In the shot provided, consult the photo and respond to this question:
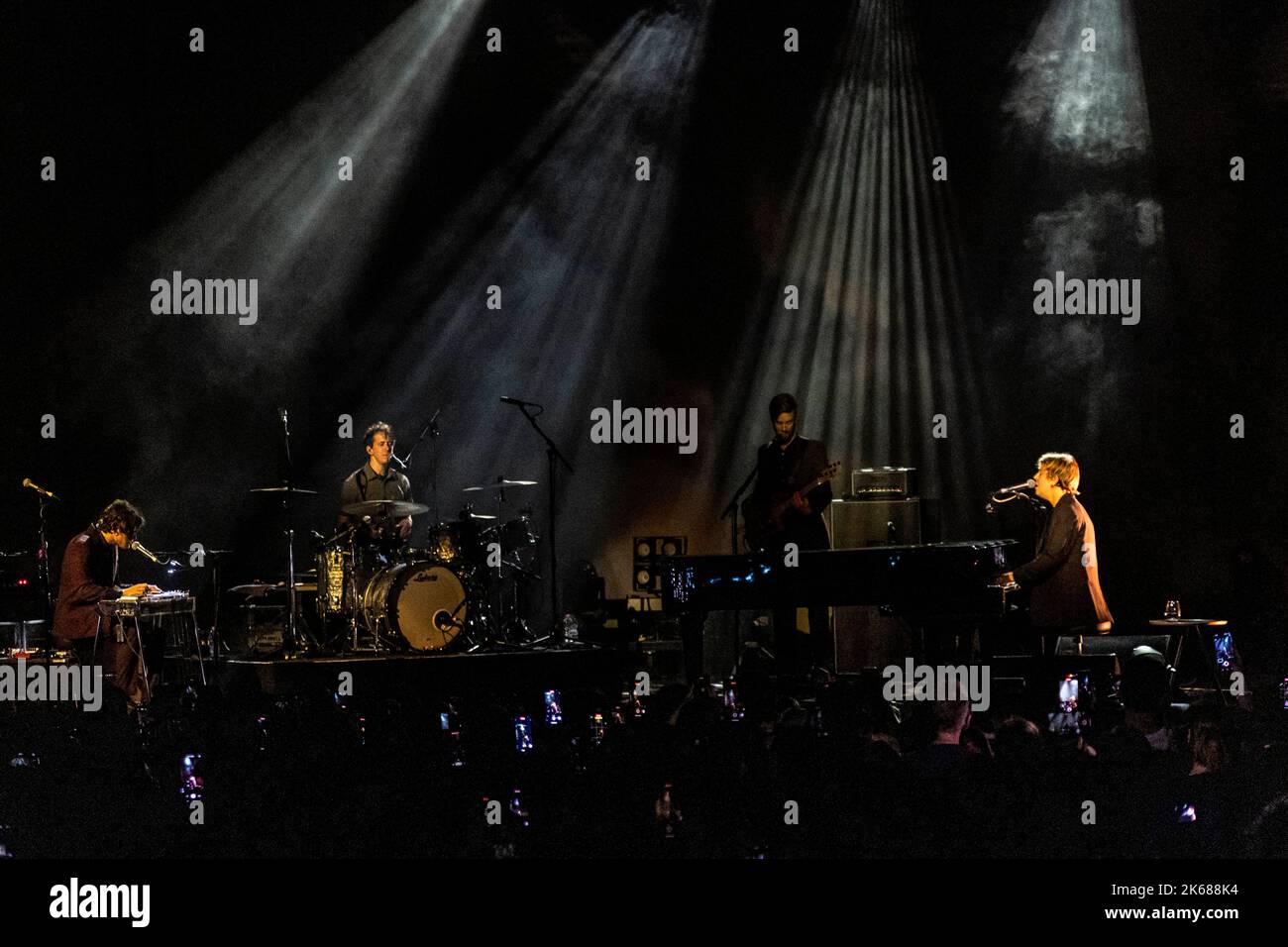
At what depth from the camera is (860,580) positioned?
712 cm

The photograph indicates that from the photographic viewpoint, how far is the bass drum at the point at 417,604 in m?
8.21

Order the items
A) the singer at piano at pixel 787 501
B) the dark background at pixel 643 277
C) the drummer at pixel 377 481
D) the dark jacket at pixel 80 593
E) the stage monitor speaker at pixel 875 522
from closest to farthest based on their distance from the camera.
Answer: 1. the dark jacket at pixel 80 593
2. the singer at piano at pixel 787 501
3. the drummer at pixel 377 481
4. the stage monitor speaker at pixel 875 522
5. the dark background at pixel 643 277

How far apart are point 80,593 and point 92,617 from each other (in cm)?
15

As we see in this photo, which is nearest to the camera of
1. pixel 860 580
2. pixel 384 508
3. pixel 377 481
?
pixel 860 580

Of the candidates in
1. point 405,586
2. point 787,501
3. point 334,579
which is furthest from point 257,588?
point 787,501

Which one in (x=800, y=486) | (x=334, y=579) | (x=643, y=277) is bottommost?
(x=334, y=579)

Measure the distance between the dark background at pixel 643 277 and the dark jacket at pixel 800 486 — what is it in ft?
9.33

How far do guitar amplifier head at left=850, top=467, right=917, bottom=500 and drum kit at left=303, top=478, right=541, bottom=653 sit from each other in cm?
251

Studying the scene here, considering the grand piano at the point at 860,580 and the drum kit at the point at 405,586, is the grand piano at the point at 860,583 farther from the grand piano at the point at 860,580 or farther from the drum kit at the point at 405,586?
the drum kit at the point at 405,586

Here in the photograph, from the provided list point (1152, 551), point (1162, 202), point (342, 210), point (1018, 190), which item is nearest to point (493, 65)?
point (342, 210)

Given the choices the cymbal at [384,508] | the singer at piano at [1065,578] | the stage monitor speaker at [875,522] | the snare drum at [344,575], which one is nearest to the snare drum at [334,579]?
the snare drum at [344,575]

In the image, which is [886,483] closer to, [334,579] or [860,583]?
[860,583]
